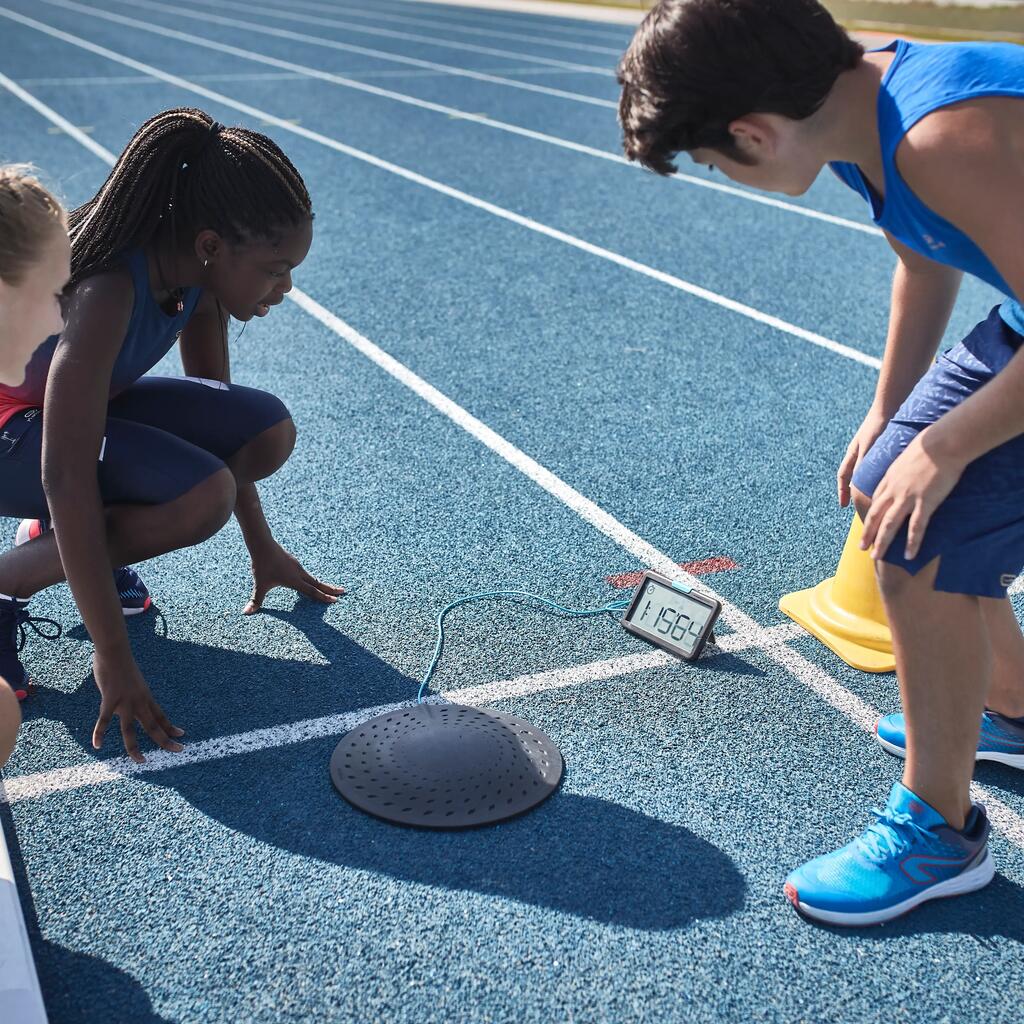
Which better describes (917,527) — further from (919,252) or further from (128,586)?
(128,586)

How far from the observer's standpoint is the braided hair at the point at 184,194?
279 cm

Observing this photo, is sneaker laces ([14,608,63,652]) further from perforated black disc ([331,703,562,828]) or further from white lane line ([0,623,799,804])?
perforated black disc ([331,703,562,828])

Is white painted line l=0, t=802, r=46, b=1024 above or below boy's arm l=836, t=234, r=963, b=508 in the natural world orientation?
below

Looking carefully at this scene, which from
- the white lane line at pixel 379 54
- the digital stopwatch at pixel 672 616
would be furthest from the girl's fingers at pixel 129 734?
the white lane line at pixel 379 54

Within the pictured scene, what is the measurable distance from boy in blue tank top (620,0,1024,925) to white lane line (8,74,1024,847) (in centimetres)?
44

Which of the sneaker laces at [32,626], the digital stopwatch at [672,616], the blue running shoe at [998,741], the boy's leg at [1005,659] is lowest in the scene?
the sneaker laces at [32,626]

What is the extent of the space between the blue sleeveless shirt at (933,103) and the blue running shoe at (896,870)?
988 mm

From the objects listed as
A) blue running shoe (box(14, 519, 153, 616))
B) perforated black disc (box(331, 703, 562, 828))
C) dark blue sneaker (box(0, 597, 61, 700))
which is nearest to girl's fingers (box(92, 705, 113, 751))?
dark blue sneaker (box(0, 597, 61, 700))

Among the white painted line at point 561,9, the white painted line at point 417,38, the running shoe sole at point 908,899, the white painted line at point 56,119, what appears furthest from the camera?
the white painted line at point 561,9

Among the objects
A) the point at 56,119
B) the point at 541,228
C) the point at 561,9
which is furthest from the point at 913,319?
the point at 561,9

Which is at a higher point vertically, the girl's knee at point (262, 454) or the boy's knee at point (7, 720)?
the girl's knee at point (262, 454)

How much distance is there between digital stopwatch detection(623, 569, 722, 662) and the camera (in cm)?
319

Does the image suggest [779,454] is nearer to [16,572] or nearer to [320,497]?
[320,497]

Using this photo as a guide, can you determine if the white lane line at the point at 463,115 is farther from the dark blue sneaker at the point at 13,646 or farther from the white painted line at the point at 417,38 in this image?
the dark blue sneaker at the point at 13,646
